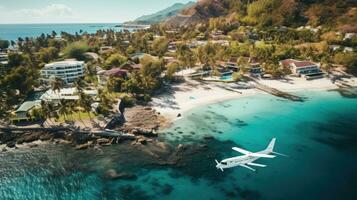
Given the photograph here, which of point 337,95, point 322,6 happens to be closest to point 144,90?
point 337,95

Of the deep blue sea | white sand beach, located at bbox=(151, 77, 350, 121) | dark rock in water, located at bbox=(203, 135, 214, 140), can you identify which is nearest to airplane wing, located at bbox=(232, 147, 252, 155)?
the deep blue sea

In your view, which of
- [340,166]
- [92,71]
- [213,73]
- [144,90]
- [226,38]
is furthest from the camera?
[226,38]

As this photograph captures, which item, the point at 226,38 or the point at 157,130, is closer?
the point at 157,130

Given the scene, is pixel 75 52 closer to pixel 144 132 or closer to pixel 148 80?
pixel 148 80

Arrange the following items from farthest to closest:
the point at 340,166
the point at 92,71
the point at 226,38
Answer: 1. the point at 226,38
2. the point at 92,71
3. the point at 340,166

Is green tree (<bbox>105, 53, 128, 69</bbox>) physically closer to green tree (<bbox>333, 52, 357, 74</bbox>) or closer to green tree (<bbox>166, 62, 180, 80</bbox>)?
green tree (<bbox>166, 62, 180, 80</bbox>)

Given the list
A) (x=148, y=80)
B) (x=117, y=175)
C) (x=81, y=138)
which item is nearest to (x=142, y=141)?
(x=117, y=175)

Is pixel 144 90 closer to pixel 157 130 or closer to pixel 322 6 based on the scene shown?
pixel 157 130
